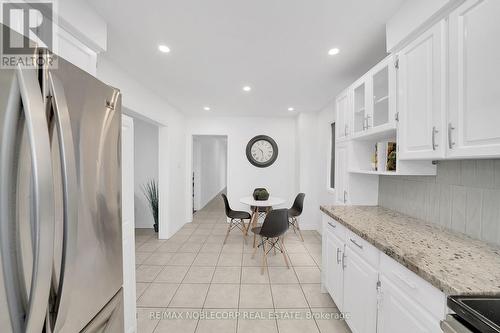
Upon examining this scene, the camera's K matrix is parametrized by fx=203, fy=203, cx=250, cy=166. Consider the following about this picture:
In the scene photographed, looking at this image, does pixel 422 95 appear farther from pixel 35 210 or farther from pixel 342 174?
pixel 35 210

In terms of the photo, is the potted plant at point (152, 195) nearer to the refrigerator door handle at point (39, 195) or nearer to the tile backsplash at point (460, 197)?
the refrigerator door handle at point (39, 195)

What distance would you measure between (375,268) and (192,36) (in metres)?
2.21

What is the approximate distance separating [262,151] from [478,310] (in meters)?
4.12

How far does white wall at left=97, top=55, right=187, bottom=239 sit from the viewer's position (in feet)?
7.59

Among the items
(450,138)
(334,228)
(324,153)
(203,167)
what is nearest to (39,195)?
(450,138)

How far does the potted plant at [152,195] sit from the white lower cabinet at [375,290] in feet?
10.8

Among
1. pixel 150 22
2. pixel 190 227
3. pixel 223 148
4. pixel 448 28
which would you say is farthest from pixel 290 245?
pixel 223 148

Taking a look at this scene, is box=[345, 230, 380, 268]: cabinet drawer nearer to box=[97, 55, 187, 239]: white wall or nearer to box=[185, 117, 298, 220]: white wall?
box=[97, 55, 187, 239]: white wall

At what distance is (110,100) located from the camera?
1026 millimetres

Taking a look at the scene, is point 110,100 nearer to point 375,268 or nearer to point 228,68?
point 228,68

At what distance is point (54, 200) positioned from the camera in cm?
67

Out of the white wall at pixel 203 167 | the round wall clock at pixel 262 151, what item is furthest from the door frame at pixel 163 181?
the round wall clock at pixel 262 151

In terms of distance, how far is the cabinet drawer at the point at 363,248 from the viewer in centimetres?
129

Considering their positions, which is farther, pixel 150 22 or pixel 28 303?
pixel 150 22
